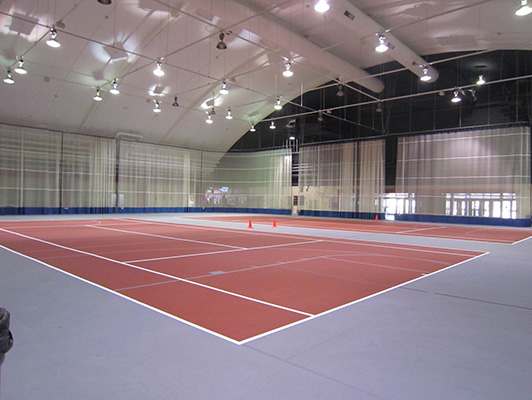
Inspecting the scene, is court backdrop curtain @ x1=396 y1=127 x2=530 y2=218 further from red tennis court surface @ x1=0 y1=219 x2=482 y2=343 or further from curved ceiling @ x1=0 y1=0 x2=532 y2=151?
red tennis court surface @ x1=0 y1=219 x2=482 y2=343

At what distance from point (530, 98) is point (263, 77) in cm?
1654

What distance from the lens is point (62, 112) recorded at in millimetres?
26594

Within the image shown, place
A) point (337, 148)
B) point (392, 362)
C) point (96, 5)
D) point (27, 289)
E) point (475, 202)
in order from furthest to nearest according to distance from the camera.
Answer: point (337, 148) → point (475, 202) → point (96, 5) → point (27, 289) → point (392, 362)

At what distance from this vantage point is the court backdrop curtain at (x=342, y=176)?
95.7ft

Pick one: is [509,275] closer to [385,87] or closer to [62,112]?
[385,87]

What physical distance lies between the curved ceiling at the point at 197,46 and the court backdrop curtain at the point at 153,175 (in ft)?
8.64

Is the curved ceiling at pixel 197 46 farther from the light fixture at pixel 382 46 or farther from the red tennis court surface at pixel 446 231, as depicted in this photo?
the red tennis court surface at pixel 446 231

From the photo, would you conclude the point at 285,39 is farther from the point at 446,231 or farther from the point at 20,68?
the point at 446,231

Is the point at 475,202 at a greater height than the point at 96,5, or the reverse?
the point at 96,5

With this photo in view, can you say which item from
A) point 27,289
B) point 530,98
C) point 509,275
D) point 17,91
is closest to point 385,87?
point 530,98

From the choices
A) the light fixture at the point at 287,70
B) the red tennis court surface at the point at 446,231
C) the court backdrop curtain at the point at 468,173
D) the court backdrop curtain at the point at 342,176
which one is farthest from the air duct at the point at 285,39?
the red tennis court surface at the point at 446,231

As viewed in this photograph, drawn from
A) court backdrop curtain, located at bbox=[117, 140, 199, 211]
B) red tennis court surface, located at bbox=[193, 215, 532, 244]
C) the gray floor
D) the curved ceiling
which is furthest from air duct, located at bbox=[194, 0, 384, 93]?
court backdrop curtain, located at bbox=[117, 140, 199, 211]

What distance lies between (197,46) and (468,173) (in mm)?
18894

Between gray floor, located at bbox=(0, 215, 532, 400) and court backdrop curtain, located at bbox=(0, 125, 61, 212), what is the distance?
25.3 metres
